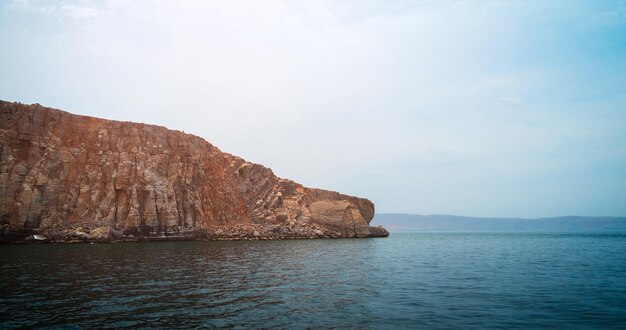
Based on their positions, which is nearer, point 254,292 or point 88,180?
point 254,292

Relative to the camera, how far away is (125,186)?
67.8 meters

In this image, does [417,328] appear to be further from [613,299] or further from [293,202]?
[293,202]

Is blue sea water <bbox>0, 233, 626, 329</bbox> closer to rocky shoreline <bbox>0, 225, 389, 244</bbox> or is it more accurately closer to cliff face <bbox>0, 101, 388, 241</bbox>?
rocky shoreline <bbox>0, 225, 389, 244</bbox>

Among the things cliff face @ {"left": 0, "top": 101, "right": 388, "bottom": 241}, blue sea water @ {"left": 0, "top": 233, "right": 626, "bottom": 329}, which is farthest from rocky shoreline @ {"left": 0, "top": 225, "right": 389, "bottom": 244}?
blue sea water @ {"left": 0, "top": 233, "right": 626, "bottom": 329}

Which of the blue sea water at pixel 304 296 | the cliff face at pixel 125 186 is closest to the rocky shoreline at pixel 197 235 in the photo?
the cliff face at pixel 125 186

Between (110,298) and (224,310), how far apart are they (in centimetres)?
644

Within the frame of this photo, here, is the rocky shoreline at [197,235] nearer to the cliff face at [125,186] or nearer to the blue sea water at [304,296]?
the cliff face at [125,186]

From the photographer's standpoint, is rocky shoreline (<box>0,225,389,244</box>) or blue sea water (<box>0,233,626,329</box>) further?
rocky shoreline (<box>0,225,389,244</box>)

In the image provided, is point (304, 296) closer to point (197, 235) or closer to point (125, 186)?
point (197, 235)

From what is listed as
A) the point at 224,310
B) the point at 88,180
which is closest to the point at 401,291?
the point at 224,310

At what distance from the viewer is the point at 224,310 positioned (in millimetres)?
16531

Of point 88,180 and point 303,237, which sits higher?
point 88,180

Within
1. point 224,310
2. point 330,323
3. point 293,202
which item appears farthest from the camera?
point 293,202

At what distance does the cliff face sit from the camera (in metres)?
59.1
